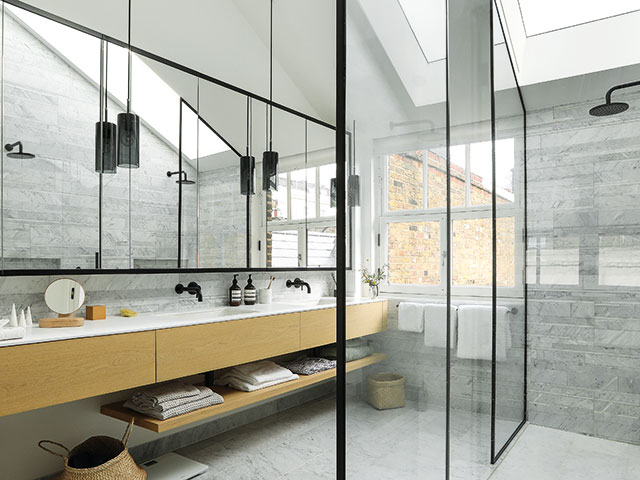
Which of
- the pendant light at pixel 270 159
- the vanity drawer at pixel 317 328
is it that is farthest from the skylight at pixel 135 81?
the vanity drawer at pixel 317 328

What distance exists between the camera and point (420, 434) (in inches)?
48.6

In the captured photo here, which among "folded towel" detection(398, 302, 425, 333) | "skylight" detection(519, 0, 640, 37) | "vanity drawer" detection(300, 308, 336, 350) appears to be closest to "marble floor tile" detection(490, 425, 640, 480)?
"folded towel" detection(398, 302, 425, 333)

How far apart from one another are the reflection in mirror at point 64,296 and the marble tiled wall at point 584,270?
203 centimetres

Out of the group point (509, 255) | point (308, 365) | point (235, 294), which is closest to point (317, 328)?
point (308, 365)

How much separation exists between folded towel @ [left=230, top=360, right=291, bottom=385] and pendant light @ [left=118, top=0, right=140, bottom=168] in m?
1.36

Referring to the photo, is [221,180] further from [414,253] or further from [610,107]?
[610,107]

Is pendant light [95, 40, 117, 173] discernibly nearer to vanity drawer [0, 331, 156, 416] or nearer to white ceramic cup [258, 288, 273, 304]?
vanity drawer [0, 331, 156, 416]

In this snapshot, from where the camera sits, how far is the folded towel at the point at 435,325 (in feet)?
4.23

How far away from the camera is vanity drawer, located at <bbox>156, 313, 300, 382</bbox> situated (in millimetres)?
2178

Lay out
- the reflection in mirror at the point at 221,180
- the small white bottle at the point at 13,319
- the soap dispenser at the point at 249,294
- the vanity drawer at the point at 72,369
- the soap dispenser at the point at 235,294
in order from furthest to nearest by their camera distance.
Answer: the soap dispenser at the point at 249,294 < the soap dispenser at the point at 235,294 < the reflection in mirror at the point at 221,180 < the small white bottle at the point at 13,319 < the vanity drawer at the point at 72,369

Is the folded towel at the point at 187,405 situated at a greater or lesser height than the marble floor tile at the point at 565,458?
lesser

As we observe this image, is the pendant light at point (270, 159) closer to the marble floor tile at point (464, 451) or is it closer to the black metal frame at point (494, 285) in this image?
the black metal frame at point (494, 285)

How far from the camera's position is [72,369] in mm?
1816

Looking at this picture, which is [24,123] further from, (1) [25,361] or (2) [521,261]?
(2) [521,261]
